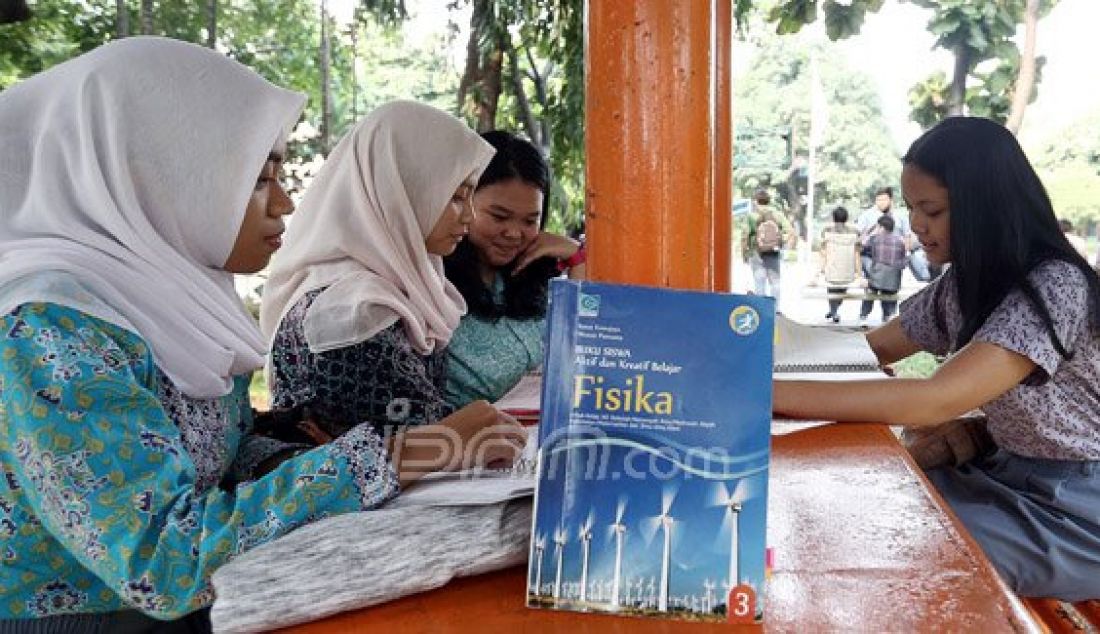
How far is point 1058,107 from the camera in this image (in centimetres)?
1288

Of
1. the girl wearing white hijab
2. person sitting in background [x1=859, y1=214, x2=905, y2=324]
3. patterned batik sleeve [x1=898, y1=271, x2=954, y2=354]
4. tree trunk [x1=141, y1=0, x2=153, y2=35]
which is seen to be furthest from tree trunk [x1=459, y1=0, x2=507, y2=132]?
person sitting in background [x1=859, y1=214, x2=905, y2=324]

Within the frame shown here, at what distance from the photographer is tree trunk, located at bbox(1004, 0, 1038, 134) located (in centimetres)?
752

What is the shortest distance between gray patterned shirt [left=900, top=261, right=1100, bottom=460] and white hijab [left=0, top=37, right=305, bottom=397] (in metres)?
1.44

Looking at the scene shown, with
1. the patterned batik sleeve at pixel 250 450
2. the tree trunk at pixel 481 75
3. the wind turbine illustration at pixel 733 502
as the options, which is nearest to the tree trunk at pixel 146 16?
the tree trunk at pixel 481 75

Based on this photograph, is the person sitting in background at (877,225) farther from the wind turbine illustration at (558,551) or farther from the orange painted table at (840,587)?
the wind turbine illustration at (558,551)

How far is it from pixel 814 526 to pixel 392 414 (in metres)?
0.91

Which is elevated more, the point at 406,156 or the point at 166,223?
the point at 406,156

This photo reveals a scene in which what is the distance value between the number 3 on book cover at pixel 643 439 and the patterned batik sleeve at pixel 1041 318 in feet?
3.95

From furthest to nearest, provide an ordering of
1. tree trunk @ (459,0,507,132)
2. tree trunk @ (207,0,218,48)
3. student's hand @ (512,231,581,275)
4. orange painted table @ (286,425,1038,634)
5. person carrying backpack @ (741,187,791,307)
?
person carrying backpack @ (741,187,791,307)
tree trunk @ (207,0,218,48)
tree trunk @ (459,0,507,132)
student's hand @ (512,231,581,275)
orange painted table @ (286,425,1038,634)

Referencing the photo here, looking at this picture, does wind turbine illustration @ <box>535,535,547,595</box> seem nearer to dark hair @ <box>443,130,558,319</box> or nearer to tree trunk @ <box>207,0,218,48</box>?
dark hair @ <box>443,130,558,319</box>

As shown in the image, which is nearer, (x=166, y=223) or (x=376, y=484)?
(x=376, y=484)

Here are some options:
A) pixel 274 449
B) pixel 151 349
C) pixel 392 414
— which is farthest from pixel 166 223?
pixel 392 414

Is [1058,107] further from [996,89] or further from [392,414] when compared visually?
[392,414]

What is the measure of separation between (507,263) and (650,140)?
1.81m
